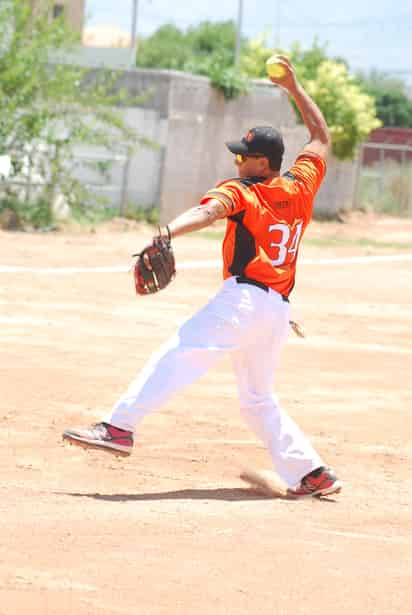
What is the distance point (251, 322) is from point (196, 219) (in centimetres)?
70

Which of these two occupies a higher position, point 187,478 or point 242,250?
point 242,250

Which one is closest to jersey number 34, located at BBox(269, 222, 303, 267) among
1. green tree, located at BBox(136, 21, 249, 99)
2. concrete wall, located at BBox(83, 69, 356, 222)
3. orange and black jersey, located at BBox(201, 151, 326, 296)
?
orange and black jersey, located at BBox(201, 151, 326, 296)

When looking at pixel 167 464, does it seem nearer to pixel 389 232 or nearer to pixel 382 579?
pixel 382 579

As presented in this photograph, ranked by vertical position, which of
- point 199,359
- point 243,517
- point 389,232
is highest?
point 199,359

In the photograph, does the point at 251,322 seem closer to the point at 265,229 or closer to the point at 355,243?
the point at 265,229

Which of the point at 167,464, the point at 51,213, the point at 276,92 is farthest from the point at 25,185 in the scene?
the point at 167,464

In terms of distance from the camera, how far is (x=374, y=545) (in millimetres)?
5855

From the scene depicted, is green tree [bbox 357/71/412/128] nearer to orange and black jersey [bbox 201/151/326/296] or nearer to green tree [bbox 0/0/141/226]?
green tree [bbox 0/0/141/226]

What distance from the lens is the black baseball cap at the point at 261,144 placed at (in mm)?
6598

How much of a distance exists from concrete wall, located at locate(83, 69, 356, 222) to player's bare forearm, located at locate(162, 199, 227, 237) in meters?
18.4

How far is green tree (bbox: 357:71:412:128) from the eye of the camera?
2982 inches

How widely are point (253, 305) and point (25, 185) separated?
702 inches

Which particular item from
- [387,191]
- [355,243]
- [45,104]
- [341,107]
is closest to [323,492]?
[45,104]

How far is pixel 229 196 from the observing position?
6.35 metres
